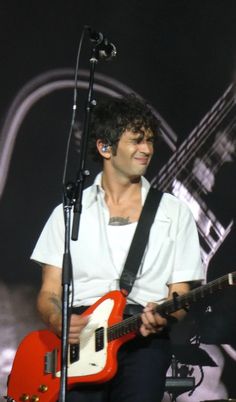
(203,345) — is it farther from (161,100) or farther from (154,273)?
(161,100)

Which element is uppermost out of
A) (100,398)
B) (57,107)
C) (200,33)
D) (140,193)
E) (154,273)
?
(200,33)

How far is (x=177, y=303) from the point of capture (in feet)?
7.57

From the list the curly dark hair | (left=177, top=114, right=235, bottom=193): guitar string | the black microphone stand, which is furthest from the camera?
(left=177, top=114, right=235, bottom=193): guitar string

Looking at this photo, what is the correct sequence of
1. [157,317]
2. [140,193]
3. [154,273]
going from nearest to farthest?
[157,317], [154,273], [140,193]

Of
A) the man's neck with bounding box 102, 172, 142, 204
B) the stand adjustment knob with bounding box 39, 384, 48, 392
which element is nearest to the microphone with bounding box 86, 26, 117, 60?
the man's neck with bounding box 102, 172, 142, 204

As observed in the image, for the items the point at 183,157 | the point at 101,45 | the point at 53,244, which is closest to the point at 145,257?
the point at 53,244

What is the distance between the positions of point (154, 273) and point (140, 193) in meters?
0.42

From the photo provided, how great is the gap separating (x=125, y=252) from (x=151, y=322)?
0.39 metres

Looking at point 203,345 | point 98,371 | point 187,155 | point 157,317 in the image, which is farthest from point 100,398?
point 187,155

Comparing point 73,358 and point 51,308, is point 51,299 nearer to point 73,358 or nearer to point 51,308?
point 51,308

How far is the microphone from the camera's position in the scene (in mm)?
2521

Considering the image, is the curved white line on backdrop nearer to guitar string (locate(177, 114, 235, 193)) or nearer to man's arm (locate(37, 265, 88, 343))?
guitar string (locate(177, 114, 235, 193))

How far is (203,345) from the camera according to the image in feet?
12.0

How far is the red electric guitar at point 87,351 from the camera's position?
7.61 feet
